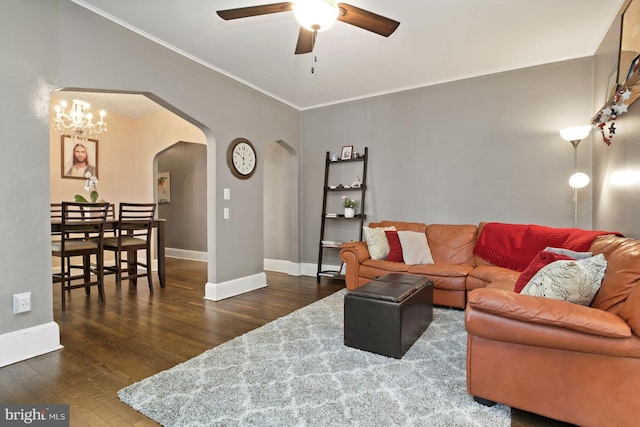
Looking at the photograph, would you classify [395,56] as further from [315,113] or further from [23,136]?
[23,136]

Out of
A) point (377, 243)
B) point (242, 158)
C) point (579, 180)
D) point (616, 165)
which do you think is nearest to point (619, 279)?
point (616, 165)

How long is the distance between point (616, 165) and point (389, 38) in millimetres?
2313

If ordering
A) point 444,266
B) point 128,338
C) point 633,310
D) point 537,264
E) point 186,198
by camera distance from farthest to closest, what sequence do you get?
point 186,198 < point 444,266 < point 128,338 < point 537,264 < point 633,310

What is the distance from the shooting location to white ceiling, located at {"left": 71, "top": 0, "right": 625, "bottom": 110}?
265cm

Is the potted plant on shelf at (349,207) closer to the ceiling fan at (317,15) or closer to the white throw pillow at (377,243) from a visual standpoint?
the white throw pillow at (377,243)

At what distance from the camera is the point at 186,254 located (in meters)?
7.04

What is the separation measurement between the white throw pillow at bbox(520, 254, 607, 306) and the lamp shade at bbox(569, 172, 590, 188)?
6.17ft

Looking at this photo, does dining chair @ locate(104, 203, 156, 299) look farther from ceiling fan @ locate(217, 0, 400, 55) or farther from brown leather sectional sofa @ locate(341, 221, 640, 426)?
brown leather sectional sofa @ locate(341, 221, 640, 426)

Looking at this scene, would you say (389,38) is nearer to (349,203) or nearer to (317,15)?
(317,15)

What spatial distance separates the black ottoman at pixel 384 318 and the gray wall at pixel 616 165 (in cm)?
173

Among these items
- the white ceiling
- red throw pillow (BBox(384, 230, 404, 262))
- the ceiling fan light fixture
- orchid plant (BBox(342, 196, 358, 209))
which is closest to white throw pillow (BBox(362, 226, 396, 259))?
red throw pillow (BBox(384, 230, 404, 262))

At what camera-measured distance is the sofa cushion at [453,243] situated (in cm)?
386

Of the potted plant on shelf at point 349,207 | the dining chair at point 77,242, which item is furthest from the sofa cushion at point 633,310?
the dining chair at point 77,242

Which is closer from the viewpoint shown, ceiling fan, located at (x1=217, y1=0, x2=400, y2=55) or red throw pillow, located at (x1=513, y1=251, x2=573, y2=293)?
ceiling fan, located at (x1=217, y1=0, x2=400, y2=55)
